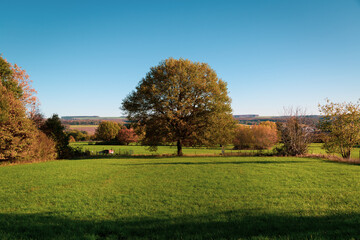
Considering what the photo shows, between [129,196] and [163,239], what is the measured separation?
4396 mm

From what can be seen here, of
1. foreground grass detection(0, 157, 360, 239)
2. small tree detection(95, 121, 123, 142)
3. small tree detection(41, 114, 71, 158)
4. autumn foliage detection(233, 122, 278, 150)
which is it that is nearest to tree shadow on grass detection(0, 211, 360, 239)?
foreground grass detection(0, 157, 360, 239)

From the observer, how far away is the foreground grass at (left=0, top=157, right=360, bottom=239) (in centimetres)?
545

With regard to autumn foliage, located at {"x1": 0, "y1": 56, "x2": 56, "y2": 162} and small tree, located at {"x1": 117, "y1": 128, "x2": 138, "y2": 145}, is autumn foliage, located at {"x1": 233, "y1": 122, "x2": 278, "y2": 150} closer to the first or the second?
small tree, located at {"x1": 117, "y1": 128, "x2": 138, "y2": 145}

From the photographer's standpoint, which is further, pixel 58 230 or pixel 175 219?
pixel 175 219

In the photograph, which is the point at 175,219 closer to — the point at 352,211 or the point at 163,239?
the point at 163,239

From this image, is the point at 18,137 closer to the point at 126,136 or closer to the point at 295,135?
the point at 295,135

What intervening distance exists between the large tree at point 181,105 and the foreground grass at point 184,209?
1644 cm

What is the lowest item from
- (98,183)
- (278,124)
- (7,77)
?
(98,183)

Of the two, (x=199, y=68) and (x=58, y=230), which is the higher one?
(x=199, y=68)

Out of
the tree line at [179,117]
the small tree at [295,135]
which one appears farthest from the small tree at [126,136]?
the small tree at [295,135]

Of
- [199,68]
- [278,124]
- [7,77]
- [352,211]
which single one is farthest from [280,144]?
[7,77]

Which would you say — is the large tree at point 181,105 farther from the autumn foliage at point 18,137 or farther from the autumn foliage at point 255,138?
the autumn foliage at point 255,138

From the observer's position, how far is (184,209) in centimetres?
725

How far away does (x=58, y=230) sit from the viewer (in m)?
5.74
